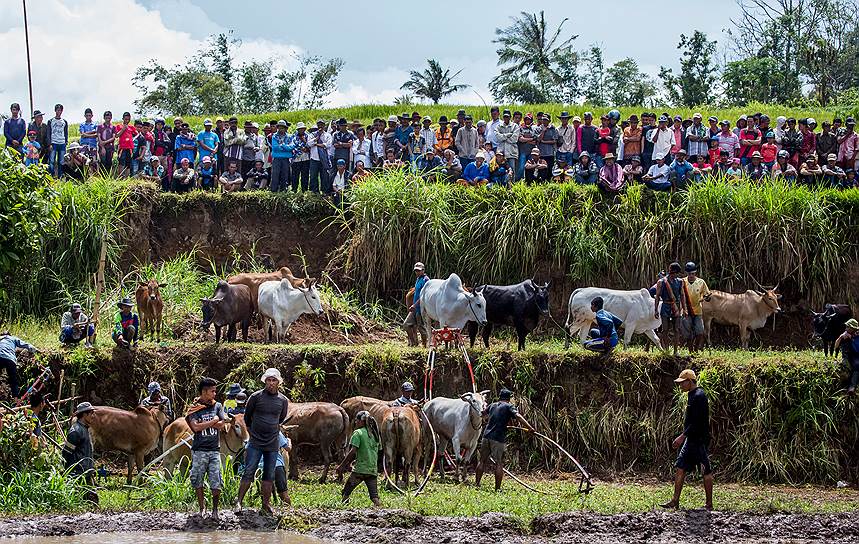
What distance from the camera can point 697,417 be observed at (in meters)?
15.8

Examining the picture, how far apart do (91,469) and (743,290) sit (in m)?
13.5

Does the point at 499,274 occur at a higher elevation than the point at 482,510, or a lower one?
higher

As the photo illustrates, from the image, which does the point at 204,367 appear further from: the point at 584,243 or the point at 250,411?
the point at 584,243

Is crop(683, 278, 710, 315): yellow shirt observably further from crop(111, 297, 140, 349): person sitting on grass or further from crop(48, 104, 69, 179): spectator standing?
crop(48, 104, 69, 179): spectator standing

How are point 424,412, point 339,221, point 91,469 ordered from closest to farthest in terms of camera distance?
point 91,469
point 424,412
point 339,221

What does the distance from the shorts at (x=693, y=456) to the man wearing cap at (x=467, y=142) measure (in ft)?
36.8

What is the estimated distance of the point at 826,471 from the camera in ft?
61.8

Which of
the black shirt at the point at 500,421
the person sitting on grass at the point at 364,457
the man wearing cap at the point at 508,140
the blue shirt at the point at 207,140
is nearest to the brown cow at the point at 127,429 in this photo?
the person sitting on grass at the point at 364,457

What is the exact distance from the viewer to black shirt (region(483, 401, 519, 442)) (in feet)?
56.7

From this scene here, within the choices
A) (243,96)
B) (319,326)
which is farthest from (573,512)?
(243,96)

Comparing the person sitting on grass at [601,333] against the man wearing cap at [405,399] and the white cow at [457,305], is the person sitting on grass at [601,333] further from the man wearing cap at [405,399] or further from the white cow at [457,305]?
the man wearing cap at [405,399]

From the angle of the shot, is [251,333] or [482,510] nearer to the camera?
[482,510]

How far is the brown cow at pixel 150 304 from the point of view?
829 inches

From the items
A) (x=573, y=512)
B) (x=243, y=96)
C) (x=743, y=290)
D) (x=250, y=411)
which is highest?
(x=243, y=96)
